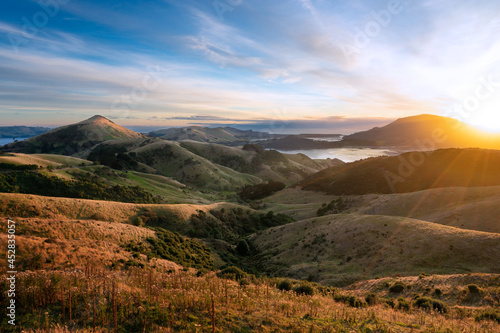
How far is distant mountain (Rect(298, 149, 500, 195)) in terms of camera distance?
68.4 m

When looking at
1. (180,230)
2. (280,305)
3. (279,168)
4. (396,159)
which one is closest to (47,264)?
(280,305)

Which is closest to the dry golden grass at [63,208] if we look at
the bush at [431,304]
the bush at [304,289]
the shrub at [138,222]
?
the shrub at [138,222]

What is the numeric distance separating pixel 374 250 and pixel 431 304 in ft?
52.1

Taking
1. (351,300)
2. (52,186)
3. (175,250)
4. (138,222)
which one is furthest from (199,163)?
(351,300)

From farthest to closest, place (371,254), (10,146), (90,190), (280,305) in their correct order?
1. (10,146)
2. (90,190)
3. (371,254)
4. (280,305)

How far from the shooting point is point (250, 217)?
6272 centimetres

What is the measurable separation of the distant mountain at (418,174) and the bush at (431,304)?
61.9 meters

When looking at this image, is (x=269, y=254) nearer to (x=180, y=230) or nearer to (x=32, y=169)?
(x=180, y=230)

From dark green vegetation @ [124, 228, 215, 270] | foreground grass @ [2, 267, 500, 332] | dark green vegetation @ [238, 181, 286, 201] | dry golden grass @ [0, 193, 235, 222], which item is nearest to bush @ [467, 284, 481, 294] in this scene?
foreground grass @ [2, 267, 500, 332]

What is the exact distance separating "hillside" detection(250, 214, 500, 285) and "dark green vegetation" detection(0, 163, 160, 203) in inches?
1492

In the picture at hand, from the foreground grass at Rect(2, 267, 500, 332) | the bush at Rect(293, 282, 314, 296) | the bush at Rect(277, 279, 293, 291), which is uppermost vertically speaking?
the foreground grass at Rect(2, 267, 500, 332)

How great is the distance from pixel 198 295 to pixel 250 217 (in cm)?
5324

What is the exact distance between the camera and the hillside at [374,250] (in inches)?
883

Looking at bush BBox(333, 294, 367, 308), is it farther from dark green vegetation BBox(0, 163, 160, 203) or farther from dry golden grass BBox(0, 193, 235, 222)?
dark green vegetation BBox(0, 163, 160, 203)
